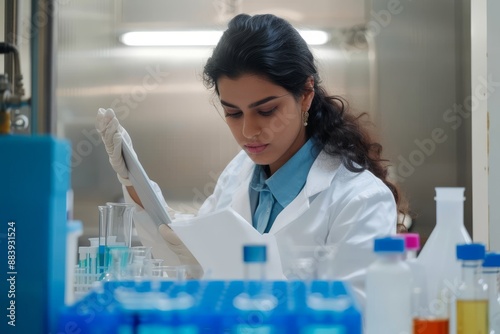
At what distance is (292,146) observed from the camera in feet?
6.81

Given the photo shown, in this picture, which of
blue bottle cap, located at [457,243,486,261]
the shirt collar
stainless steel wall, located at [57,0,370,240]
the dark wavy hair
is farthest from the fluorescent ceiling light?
blue bottle cap, located at [457,243,486,261]

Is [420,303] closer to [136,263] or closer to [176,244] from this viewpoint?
[136,263]

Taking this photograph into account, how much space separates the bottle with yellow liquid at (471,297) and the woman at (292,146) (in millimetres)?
704

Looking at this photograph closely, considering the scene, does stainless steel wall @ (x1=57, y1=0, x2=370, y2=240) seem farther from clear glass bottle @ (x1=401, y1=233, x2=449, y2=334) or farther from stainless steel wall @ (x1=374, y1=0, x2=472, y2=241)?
clear glass bottle @ (x1=401, y1=233, x2=449, y2=334)

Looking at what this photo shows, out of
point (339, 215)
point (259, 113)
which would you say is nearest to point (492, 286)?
point (339, 215)

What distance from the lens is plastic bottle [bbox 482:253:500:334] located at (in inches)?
40.3

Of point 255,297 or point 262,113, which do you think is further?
point 262,113

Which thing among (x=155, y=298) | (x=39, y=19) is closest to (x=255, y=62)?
(x=39, y=19)

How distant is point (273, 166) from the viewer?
83.4 inches

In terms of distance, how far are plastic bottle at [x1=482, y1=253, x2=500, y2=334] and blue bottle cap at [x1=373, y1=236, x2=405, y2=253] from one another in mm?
168

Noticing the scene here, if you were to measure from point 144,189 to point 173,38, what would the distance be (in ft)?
4.63

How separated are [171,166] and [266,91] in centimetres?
137

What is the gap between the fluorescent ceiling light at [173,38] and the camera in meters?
3.14

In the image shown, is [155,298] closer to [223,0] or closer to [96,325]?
[96,325]
